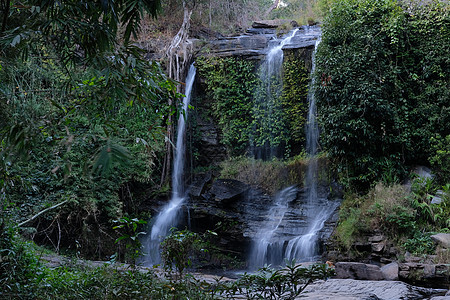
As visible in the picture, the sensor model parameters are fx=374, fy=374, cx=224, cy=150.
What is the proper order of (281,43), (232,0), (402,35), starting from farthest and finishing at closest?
(232,0) < (281,43) < (402,35)

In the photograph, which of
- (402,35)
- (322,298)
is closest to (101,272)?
(322,298)

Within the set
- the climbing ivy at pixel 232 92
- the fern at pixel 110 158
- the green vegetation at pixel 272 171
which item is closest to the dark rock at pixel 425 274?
the green vegetation at pixel 272 171

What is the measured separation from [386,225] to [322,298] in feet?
13.2

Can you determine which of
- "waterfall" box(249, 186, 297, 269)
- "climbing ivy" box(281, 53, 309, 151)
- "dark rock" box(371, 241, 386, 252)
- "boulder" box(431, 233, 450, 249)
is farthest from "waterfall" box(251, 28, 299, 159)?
"boulder" box(431, 233, 450, 249)

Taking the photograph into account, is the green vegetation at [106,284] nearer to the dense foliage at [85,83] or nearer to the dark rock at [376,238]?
the dense foliage at [85,83]

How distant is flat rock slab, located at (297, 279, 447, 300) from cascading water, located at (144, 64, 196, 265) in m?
5.21

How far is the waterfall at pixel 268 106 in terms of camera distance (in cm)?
1345

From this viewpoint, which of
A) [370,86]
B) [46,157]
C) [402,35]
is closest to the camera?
[46,157]

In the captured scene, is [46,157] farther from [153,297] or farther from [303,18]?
[303,18]

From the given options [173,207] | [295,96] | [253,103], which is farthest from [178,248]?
[253,103]

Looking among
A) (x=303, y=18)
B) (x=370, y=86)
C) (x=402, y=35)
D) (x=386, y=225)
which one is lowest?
(x=386, y=225)

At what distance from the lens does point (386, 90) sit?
10508 millimetres

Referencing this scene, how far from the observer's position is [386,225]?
8.45 meters

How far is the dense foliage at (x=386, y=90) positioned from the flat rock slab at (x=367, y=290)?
14.0 ft
